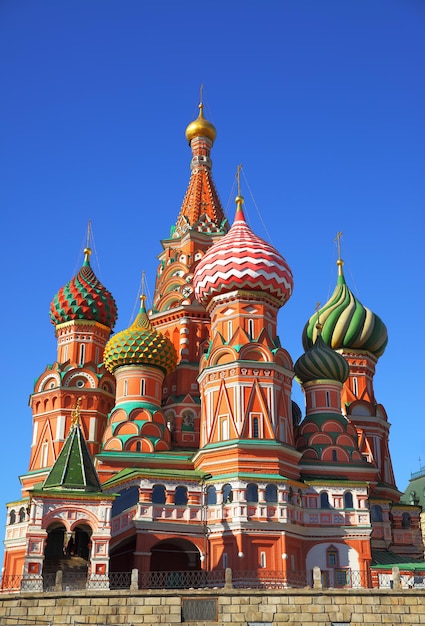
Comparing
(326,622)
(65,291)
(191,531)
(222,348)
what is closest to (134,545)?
(191,531)

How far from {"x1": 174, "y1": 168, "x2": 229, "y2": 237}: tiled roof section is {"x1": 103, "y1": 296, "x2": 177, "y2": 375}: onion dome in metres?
7.50

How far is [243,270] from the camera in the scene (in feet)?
103

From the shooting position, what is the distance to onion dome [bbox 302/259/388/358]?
37.8m

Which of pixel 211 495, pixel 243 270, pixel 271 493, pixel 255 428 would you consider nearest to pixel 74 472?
pixel 211 495

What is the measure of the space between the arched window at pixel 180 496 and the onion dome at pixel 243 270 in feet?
25.7

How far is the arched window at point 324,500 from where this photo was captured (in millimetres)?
29531

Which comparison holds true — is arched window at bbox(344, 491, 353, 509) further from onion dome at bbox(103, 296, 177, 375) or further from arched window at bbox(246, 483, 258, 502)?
onion dome at bbox(103, 296, 177, 375)

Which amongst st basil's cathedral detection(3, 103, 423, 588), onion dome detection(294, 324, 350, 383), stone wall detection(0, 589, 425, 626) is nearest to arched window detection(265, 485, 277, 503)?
st basil's cathedral detection(3, 103, 423, 588)

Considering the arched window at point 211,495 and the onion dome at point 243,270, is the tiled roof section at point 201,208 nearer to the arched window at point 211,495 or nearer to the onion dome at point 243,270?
the onion dome at point 243,270

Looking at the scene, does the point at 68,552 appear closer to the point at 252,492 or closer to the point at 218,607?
the point at 252,492

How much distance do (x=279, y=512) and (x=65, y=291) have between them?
47.9 feet

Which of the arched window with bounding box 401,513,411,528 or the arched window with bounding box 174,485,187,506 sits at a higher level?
the arched window with bounding box 401,513,411,528

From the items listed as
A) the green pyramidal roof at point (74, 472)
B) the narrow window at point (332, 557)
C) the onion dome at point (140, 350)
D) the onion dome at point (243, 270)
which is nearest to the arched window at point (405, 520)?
the narrow window at point (332, 557)

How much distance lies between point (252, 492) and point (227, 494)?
0.85 metres
